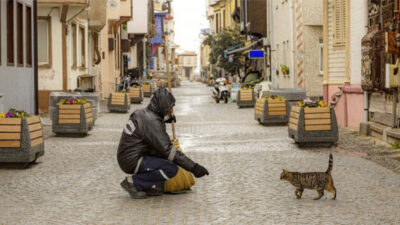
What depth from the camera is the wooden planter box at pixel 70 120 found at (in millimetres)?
19281

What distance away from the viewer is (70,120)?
19.3 metres

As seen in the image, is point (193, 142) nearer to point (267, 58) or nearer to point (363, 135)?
point (363, 135)

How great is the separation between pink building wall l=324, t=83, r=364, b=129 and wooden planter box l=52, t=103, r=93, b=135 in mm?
6595

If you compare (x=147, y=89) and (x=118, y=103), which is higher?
(x=147, y=89)

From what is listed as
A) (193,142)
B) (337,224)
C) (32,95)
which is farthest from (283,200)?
(32,95)

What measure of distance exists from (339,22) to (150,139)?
554 inches

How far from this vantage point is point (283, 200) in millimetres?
9617

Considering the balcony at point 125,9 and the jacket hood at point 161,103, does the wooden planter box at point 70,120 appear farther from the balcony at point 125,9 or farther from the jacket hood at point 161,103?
the balcony at point 125,9

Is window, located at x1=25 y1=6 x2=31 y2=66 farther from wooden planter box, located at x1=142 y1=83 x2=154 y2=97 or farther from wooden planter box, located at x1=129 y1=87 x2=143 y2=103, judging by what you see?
wooden planter box, located at x1=142 y1=83 x2=154 y2=97

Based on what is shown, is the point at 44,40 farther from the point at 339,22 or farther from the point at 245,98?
the point at 339,22

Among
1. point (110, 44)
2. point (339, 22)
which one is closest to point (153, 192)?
point (339, 22)

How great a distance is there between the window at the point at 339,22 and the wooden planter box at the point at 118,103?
1051 cm

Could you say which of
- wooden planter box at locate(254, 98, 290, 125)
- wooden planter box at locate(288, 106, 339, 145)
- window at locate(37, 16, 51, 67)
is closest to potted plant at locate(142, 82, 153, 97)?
window at locate(37, 16, 51, 67)

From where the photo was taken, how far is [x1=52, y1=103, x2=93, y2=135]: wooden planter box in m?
19.3
